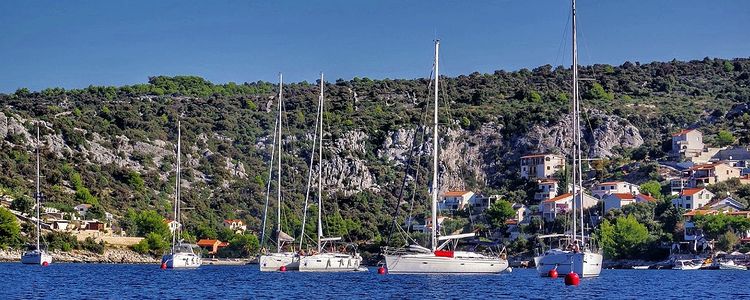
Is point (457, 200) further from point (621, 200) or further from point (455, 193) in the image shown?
point (621, 200)

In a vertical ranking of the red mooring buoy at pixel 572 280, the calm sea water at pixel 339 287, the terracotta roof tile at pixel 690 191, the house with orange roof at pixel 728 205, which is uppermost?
the terracotta roof tile at pixel 690 191

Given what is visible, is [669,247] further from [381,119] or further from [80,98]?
[80,98]

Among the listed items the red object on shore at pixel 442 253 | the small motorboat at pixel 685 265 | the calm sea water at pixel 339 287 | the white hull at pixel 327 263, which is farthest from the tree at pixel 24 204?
the small motorboat at pixel 685 265

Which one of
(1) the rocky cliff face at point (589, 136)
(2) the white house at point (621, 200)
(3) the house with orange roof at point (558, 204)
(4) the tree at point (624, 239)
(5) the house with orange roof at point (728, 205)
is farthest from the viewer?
(1) the rocky cliff face at point (589, 136)

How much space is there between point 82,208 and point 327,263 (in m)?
36.1

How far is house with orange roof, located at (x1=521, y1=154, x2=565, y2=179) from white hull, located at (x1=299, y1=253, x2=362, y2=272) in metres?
57.2

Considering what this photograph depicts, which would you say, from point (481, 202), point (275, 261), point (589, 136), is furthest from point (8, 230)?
point (589, 136)

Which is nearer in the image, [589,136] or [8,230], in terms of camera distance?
[8,230]

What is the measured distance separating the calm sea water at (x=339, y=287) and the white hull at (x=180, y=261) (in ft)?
33.6

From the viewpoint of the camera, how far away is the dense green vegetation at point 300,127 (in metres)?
105

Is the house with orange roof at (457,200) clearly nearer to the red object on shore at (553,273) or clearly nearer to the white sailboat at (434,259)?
the white sailboat at (434,259)

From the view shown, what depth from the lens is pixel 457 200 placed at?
118 meters

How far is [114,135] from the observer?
121 meters

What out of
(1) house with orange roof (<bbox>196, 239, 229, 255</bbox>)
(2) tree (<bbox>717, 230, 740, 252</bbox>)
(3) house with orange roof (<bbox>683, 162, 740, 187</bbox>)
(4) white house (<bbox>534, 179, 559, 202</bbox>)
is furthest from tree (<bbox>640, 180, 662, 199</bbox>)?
(1) house with orange roof (<bbox>196, 239, 229, 255</bbox>)
